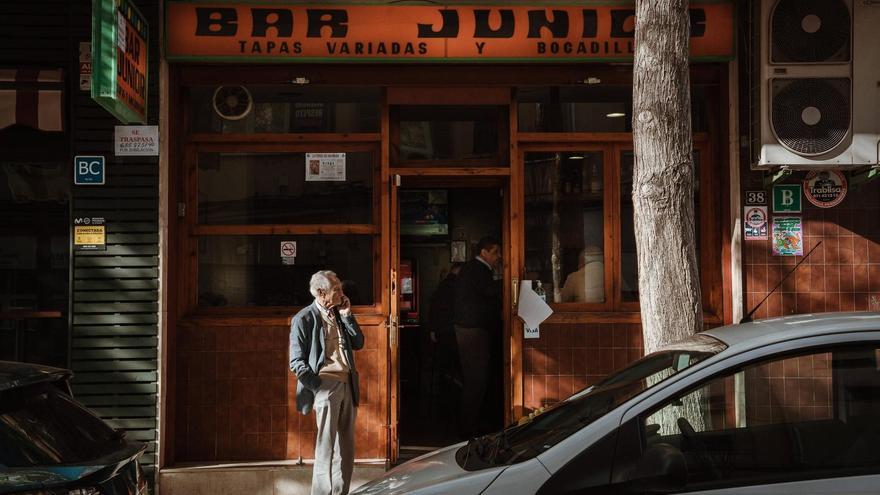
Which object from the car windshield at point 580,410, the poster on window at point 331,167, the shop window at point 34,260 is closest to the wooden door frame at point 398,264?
the poster on window at point 331,167

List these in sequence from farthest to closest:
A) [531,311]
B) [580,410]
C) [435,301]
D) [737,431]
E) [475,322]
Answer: [435,301], [475,322], [531,311], [580,410], [737,431]

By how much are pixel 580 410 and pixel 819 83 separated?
484 cm

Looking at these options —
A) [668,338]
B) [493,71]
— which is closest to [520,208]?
[493,71]

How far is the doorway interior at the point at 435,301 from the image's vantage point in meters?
9.73

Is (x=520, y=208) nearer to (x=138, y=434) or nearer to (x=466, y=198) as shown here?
(x=466, y=198)

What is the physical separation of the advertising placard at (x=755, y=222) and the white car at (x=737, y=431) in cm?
426

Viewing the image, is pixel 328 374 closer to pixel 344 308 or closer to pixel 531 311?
pixel 344 308

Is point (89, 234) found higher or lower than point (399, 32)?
lower

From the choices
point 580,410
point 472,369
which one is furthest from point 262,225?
point 580,410

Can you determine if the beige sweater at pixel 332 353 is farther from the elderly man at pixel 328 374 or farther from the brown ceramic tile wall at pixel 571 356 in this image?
the brown ceramic tile wall at pixel 571 356

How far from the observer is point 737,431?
12.4ft

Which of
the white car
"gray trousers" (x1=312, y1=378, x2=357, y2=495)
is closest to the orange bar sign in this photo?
"gray trousers" (x1=312, y1=378, x2=357, y2=495)

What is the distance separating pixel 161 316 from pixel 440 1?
3711 mm

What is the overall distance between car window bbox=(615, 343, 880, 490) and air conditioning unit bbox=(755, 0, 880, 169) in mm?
4195
